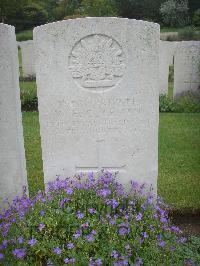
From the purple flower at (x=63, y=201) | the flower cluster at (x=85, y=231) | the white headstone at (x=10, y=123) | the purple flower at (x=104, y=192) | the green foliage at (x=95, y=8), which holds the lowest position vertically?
the flower cluster at (x=85, y=231)

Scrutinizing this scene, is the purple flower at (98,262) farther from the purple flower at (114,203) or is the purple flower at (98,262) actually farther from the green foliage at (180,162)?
the green foliage at (180,162)

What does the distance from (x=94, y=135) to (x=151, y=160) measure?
64 centimetres

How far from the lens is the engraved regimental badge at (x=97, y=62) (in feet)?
11.7

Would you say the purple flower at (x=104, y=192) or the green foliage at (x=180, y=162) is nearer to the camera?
the purple flower at (x=104, y=192)

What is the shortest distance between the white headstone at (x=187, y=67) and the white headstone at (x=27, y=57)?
215 inches

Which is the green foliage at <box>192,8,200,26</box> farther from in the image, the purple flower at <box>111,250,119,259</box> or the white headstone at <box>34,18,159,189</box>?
the purple flower at <box>111,250,119,259</box>

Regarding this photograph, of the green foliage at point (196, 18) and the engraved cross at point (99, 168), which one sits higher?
the green foliage at point (196, 18)

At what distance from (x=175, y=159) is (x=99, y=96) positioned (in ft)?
9.17

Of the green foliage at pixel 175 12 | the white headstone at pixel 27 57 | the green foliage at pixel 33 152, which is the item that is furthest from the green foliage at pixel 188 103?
the green foliage at pixel 175 12

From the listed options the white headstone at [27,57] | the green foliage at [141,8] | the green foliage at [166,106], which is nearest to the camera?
the green foliage at [166,106]

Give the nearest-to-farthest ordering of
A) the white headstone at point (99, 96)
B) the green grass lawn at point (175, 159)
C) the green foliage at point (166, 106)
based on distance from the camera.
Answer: the white headstone at point (99, 96), the green grass lawn at point (175, 159), the green foliage at point (166, 106)

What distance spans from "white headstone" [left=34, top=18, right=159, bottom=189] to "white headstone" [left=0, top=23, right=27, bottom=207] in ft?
0.88

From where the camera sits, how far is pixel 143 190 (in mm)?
4059

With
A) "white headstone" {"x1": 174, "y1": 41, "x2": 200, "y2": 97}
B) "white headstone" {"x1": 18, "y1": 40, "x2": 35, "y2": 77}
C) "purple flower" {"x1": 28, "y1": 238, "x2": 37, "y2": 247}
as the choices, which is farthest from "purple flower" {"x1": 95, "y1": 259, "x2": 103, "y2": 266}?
"white headstone" {"x1": 18, "y1": 40, "x2": 35, "y2": 77}
